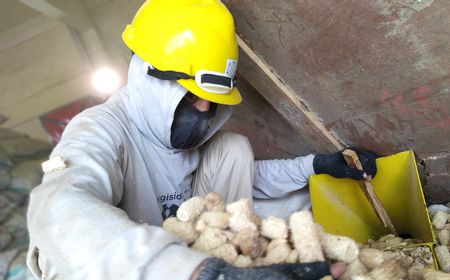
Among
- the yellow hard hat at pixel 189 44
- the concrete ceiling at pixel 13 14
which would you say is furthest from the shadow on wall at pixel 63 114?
the yellow hard hat at pixel 189 44

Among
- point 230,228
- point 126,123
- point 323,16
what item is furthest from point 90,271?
point 323,16

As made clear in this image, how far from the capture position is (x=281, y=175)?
2475 mm

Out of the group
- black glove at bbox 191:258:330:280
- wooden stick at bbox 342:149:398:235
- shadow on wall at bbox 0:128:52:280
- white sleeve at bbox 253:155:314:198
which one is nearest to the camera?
black glove at bbox 191:258:330:280

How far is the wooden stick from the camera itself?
7.20 ft

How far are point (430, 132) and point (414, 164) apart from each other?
0.54ft

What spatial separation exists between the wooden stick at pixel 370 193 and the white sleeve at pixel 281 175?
23 cm

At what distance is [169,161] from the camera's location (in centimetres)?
208

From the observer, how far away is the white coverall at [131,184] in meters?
0.99

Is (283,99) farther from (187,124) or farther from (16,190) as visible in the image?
(16,190)

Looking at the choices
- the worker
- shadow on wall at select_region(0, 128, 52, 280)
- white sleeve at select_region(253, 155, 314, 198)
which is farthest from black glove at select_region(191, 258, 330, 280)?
shadow on wall at select_region(0, 128, 52, 280)

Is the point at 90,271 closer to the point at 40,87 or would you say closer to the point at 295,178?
the point at 295,178

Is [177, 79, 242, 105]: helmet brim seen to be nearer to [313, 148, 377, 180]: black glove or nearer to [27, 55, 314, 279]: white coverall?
[27, 55, 314, 279]: white coverall

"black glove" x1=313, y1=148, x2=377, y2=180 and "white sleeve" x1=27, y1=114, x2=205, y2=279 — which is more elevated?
"white sleeve" x1=27, y1=114, x2=205, y2=279

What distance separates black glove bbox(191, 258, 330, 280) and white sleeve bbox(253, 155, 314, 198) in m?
1.43
